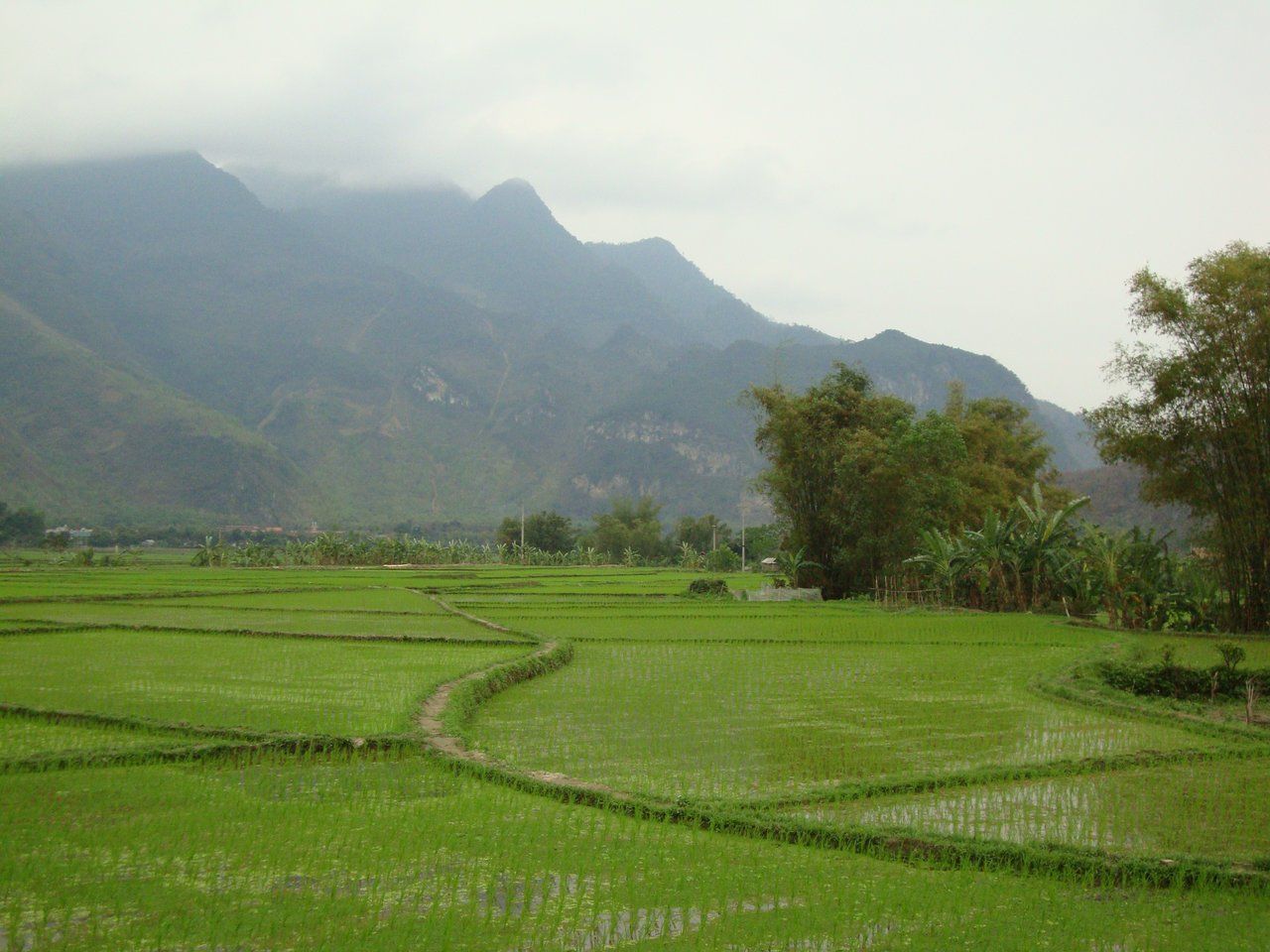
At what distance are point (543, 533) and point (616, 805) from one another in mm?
61958

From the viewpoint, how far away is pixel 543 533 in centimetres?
6825

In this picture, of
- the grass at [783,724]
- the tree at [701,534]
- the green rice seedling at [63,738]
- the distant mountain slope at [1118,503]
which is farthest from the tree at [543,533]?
the green rice seedling at [63,738]

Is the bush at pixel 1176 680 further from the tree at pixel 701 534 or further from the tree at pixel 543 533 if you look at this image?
the tree at pixel 701 534

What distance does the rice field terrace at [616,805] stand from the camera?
4.68 metres

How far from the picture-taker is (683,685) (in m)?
12.1

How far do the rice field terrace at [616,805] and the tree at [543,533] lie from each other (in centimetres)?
5353

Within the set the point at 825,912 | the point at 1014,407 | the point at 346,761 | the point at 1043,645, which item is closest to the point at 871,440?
the point at 1043,645

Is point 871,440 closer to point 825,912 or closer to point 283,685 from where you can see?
point 283,685

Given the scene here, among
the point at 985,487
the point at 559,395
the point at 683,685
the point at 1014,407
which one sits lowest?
the point at 683,685

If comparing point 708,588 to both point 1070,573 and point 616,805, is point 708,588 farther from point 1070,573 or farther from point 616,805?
point 616,805

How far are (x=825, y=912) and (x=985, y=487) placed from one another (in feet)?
95.3

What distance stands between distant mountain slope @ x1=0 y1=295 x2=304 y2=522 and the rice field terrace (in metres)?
78.6

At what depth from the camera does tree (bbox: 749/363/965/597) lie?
26469mm

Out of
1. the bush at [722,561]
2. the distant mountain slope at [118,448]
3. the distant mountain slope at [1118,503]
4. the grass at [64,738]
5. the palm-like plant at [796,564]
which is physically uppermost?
the distant mountain slope at [118,448]
